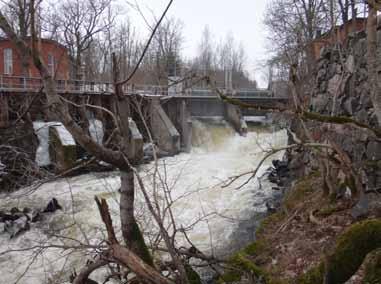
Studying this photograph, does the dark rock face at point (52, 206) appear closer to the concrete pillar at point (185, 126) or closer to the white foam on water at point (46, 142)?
the white foam on water at point (46, 142)

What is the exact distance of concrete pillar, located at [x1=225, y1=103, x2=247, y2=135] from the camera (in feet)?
56.7

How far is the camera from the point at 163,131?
52.6 feet

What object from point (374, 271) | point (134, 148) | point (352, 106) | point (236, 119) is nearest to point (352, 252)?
point (374, 271)

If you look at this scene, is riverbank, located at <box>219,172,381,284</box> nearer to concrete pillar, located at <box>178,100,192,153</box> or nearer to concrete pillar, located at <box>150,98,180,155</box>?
concrete pillar, located at <box>150,98,180,155</box>

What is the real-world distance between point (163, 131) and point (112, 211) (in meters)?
10.3

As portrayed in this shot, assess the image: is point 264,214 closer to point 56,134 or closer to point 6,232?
point 6,232

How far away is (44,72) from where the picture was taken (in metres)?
2.25

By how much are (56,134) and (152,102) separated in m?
5.26

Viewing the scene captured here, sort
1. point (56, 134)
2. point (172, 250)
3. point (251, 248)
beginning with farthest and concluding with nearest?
point (56, 134)
point (251, 248)
point (172, 250)

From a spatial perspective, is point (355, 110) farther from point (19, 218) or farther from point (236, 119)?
point (236, 119)

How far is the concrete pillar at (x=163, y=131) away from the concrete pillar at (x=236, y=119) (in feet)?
11.3

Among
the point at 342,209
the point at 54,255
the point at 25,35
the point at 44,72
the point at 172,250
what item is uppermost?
the point at 25,35

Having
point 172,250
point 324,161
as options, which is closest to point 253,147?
point 324,161

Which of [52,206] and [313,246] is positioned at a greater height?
[313,246]
